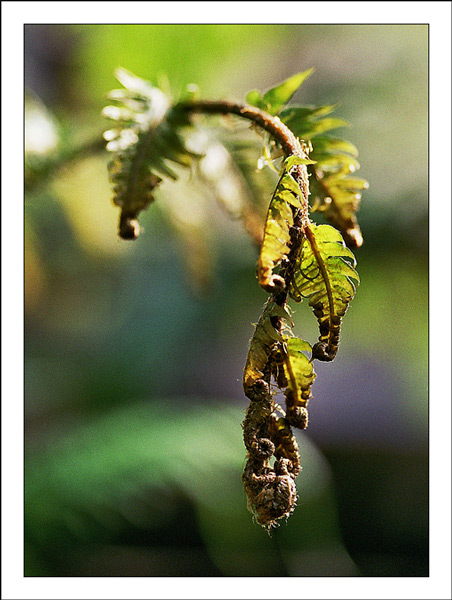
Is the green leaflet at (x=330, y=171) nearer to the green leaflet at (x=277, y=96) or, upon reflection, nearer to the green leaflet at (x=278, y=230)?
A: the green leaflet at (x=277, y=96)

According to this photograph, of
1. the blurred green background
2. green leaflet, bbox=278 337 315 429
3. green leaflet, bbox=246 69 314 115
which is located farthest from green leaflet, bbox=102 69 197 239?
the blurred green background

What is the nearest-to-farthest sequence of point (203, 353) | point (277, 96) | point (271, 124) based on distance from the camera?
point (271, 124), point (277, 96), point (203, 353)

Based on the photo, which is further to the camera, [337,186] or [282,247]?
[337,186]

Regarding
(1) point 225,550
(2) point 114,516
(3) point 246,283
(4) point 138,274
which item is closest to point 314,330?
(3) point 246,283

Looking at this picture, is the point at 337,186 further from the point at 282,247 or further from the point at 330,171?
the point at 282,247

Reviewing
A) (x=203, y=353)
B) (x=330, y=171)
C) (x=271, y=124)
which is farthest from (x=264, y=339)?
(x=203, y=353)

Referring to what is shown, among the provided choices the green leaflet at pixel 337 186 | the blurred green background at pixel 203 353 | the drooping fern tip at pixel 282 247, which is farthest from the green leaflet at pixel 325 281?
the blurred green background at pixel 203 353

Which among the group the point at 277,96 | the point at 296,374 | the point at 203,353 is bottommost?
the point at 203,353

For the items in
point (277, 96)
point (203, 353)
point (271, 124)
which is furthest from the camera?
point (203, 353)
